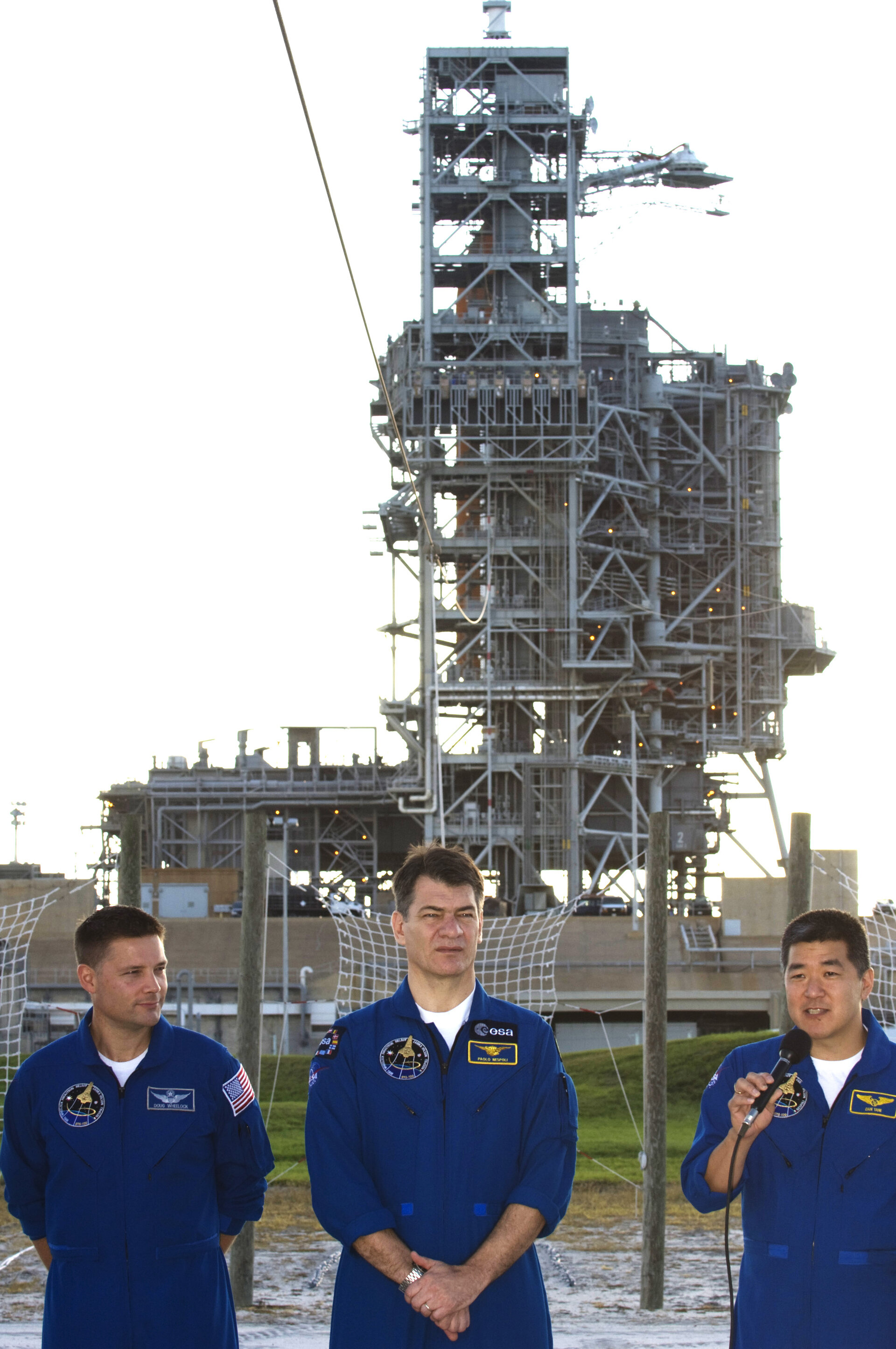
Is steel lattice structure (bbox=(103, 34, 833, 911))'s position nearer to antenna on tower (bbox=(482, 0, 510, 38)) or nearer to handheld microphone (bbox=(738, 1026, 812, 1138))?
antenna on tower (bbox=(482, 0, 510, 38))

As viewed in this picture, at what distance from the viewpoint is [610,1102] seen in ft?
79.4

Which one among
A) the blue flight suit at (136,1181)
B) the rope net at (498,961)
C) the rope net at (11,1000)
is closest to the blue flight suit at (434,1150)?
the blue flight suit at (136,1181)

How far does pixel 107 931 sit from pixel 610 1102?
19534mm

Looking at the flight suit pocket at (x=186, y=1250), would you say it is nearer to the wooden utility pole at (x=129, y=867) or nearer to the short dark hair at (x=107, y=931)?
the short dark hair at (x=107, y=931)

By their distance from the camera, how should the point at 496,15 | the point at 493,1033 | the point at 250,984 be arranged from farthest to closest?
the point at 496,15
the point at 250,984
the point at 493,1033

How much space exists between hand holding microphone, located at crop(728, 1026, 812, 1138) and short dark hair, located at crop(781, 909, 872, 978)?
34 centimetres

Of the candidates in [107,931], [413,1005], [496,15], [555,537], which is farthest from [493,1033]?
[496,15]

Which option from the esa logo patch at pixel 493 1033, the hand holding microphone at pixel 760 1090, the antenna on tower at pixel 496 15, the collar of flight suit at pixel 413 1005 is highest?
the antenna on tower at pixel 496 15

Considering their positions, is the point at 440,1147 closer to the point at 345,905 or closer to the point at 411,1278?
the point at 411,1278

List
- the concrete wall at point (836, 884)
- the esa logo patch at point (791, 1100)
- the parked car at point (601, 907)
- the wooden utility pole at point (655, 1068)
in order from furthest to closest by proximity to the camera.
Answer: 1. the parked car at point (601, 907)
2. the concrete wall at point (836, 884)
3. the wooden utility pole at point (655, 1068)
4. the esa logo patch at point (791, 1100)

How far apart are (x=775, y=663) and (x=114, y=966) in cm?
5514

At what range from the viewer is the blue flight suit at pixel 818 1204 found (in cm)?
528

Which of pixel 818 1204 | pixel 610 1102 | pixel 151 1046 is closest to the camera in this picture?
pixel 818 1204

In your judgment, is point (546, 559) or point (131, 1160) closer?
point (131, 1160)
